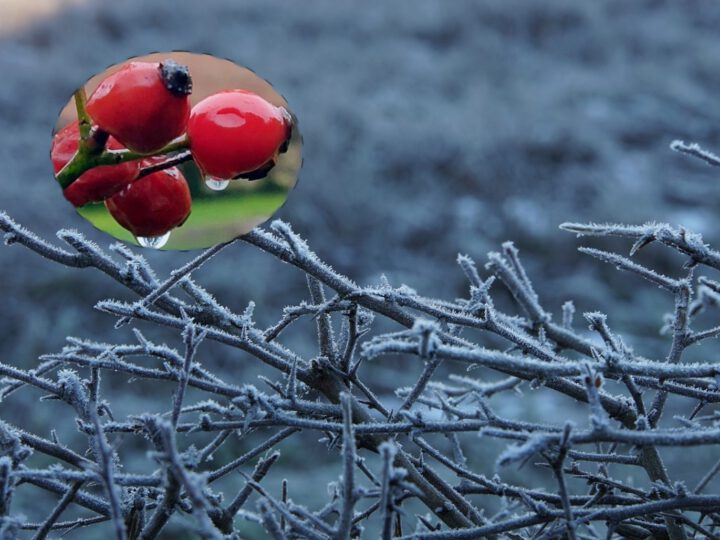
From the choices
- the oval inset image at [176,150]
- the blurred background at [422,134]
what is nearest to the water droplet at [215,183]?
the oval inset image at [176,150]

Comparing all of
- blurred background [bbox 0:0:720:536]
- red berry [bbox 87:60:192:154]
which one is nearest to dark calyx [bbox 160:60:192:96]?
red berry [bbox 87:60:192:154]

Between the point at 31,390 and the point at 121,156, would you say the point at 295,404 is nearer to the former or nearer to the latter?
the point at 121,156

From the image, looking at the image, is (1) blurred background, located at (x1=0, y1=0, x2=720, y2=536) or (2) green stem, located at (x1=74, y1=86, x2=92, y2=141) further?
(1) blurred background, located at (x1=0, y1=0, x2=720, y2=536)

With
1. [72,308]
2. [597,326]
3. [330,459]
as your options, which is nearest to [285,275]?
[72,308]

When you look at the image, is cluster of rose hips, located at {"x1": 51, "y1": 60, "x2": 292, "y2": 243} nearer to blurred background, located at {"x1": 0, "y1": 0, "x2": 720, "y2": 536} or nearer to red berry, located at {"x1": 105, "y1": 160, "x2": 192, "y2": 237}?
red berry, located at {"x1": 105, "y1": 160, "x2": 192, "y2": 237}

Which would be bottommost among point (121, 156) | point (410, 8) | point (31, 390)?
point (31, 390)

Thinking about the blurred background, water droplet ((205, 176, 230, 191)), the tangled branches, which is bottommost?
the blurred background

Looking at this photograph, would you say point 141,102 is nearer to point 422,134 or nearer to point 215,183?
point 215,183

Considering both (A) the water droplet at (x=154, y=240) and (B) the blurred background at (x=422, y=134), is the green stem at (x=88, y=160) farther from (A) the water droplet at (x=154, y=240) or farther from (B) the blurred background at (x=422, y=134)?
(B) the blurred background at (x=422, y=134)
